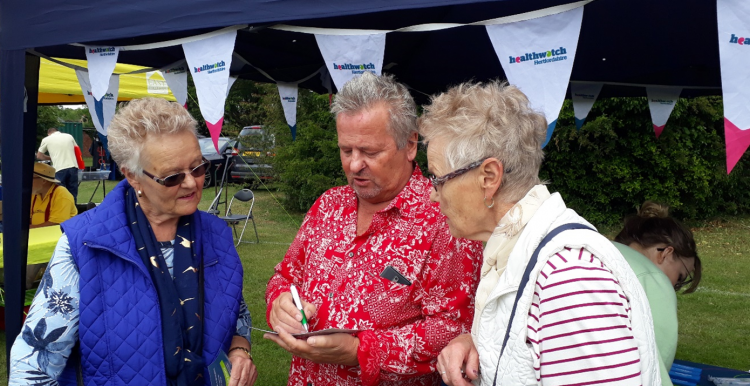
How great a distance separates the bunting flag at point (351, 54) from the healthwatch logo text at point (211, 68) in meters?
0.43

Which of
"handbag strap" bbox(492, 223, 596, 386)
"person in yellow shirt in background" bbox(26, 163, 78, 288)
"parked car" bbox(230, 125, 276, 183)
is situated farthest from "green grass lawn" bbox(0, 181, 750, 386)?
"handbag strap" bbox(492, 223, 596, 386)

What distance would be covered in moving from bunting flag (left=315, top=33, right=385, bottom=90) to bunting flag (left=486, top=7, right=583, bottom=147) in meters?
0.53

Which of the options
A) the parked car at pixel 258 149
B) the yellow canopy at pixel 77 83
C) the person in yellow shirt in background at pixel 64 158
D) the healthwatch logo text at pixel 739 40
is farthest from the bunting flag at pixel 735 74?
the person in yellow shirt in background at pixel 64 158

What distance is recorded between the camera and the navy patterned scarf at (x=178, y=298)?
1.79 meters

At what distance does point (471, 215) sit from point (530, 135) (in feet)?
0.83

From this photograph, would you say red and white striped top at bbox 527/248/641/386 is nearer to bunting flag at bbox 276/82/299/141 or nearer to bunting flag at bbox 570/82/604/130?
bunting flag at bbox 570/82/604/130

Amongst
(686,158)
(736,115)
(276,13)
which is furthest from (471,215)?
(686,158)

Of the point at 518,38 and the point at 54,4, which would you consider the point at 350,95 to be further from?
the point at 54,4

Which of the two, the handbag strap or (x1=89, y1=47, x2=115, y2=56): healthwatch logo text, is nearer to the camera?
the handbag strap

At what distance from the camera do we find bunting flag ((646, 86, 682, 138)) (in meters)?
4.37

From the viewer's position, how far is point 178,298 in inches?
72.9

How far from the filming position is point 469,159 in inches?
57.1

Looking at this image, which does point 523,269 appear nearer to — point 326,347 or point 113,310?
point 326,347

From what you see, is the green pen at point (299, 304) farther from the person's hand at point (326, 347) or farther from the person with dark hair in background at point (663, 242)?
the person with dark hair in background at point (663, 242)
